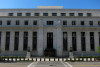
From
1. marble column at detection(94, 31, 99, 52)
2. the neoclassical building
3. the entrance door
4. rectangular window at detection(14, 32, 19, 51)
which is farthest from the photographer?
rectangular window at detection(14, 32, 19, 51)

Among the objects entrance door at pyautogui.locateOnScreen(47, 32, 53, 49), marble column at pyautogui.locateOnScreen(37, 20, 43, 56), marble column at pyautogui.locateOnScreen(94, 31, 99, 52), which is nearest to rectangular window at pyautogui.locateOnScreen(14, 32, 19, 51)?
marble column at pyautogui.locateOnScreen(37, 20, 43, 56)

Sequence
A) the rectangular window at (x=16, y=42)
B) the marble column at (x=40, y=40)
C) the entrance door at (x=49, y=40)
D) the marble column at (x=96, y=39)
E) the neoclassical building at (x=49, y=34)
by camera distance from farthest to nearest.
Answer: the rectangular window at (x=16, y=42)
the entrance door at (x=49, y=40)
the neoclassical building at (x=49, y=34)
the marble column at (x=96, y=39)
the marble column at (x=40, y=40)

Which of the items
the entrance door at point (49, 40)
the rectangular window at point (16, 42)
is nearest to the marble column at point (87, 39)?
the entrance door at point (49, 40)

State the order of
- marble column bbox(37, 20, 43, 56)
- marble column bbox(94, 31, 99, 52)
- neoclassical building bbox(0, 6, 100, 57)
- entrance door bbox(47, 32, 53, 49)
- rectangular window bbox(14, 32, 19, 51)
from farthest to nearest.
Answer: rectangular window bbox(14, 32, 19, 51), entrance door bbox(47, 32, 53, 49), neoclassical building bbox(0, 6, 100, 57), marble column bbox(94, 31, 99, 52), marble column bbox(37, 20, 43, 56)

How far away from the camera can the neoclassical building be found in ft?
158

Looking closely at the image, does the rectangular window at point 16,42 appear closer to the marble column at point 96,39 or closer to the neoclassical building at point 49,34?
the neoclassical building at point 49,34

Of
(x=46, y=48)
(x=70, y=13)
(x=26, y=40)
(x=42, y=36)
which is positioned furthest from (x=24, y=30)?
(x=70, y=13)

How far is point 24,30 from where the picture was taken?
163 ft

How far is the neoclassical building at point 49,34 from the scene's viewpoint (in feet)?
158

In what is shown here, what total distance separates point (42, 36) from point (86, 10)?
896 inches

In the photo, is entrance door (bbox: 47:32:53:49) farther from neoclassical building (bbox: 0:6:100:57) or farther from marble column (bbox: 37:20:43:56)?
marble column (bbox: 37:20:43:56)

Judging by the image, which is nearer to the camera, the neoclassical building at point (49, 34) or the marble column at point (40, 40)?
the marble column at point (40, 40)

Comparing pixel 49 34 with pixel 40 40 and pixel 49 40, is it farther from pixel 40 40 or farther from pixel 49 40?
pixel 40 40

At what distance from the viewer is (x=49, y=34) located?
49625 mm
